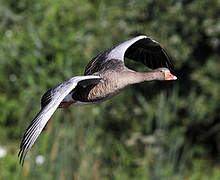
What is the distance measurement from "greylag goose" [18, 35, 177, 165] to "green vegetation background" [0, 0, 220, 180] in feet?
5.07

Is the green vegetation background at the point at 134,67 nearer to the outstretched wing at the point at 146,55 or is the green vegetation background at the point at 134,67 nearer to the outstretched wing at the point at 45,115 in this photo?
the outstretched wing at the point at 146,55

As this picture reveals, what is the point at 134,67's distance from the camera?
285 inches

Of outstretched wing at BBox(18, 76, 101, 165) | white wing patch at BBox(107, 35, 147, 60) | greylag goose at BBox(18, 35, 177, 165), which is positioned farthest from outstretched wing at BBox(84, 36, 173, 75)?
outstretched wing at BBox(18, 76, 101, 165)

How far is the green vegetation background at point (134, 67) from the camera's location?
710 centimetres

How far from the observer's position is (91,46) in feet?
24.8

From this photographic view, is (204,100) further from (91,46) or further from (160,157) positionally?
(160,157)

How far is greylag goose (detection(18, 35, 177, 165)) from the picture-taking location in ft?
12.1

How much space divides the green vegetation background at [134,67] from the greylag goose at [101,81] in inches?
60.9

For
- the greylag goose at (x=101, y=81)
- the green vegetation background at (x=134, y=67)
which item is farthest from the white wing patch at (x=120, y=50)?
the green vegetation background at (x=134, y=67)

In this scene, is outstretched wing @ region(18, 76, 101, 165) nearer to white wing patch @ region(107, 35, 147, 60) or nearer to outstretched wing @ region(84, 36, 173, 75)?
white wing patch @ region(107, 35, 147, 60)

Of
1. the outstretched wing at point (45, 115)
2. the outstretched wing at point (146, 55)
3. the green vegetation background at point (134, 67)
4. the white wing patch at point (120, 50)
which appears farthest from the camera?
the green vegetation background at point (134, 67)

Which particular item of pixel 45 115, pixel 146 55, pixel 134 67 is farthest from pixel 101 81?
pixel 134 67

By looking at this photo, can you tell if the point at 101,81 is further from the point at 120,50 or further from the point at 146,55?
the point at 146,55

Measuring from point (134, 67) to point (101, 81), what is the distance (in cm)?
309
